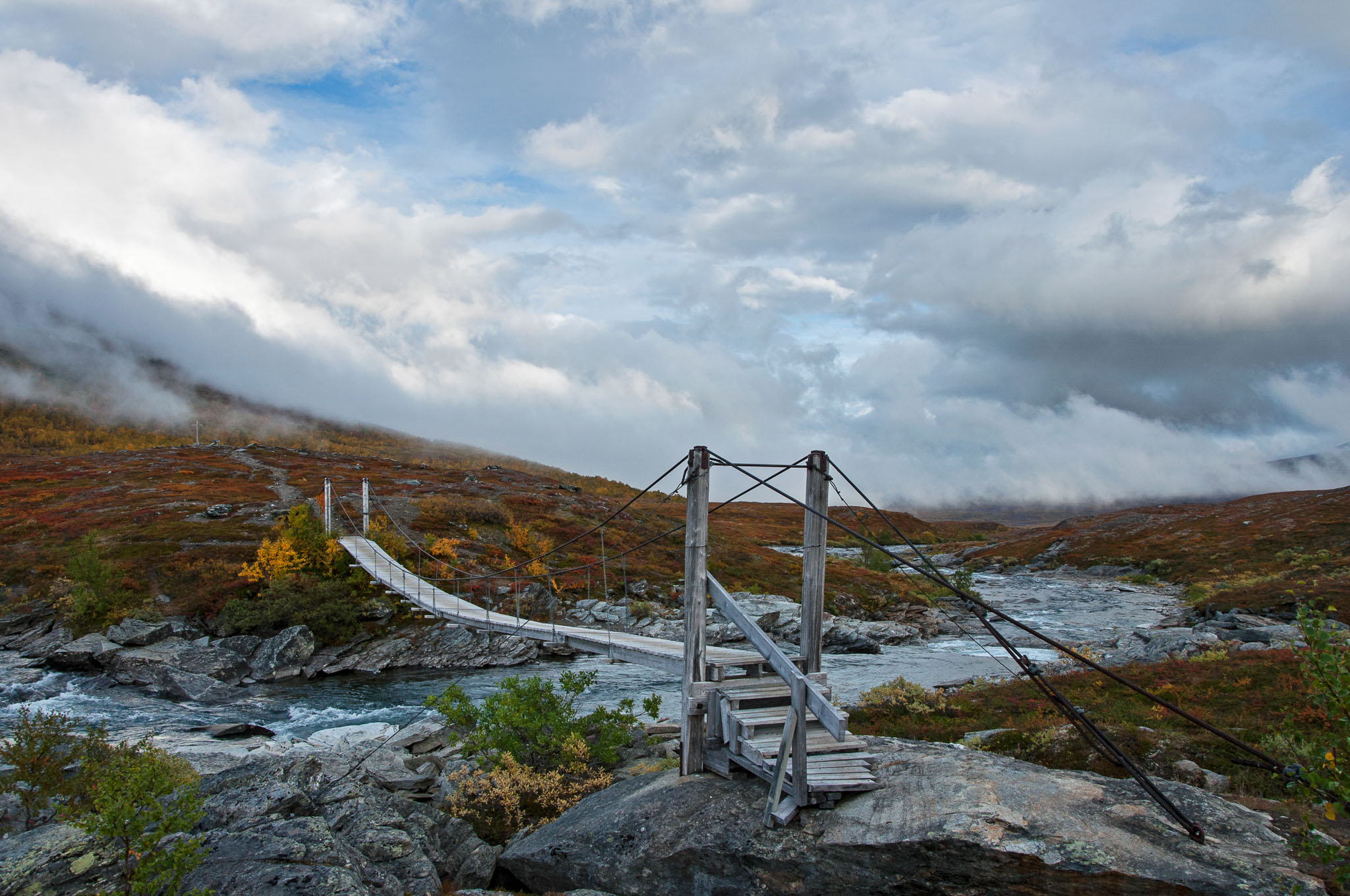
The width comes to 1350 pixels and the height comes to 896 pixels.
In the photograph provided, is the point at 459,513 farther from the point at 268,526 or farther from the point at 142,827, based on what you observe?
the point at 142,827

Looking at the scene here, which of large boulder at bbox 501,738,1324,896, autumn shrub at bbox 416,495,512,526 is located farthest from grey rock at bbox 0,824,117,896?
autumn shrub at bbox 416,495,512,526

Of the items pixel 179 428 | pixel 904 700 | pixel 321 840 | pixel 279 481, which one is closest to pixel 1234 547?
pixel 904 700

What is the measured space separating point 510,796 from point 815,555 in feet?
19.7

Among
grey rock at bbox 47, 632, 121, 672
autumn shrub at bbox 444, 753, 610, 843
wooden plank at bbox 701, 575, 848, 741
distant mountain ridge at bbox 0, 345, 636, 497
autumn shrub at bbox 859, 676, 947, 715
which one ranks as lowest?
grey rock at bbox 47, 632, 121, 672

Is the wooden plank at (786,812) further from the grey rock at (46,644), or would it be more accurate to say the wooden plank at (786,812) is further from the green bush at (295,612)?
the grey rock at (46,644)

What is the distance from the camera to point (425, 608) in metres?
22.9

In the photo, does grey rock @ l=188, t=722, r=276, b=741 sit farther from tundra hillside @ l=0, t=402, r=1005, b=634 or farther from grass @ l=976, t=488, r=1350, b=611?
grass @ l=976, t=488, r=1350, b=611

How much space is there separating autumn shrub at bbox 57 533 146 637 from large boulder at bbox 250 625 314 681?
5699 millimetres

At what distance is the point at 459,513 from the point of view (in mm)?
42031

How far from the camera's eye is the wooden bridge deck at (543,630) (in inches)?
434

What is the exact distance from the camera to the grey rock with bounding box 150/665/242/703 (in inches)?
820

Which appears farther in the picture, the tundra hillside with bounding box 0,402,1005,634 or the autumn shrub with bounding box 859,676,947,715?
the tundra hillside with bounding box 0,402,1005,634

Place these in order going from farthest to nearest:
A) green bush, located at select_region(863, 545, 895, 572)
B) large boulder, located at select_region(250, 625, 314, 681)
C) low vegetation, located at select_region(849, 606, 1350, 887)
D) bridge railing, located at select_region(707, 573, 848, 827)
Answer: green bush, located at select_region(863, 545, 895, 572) < large boulder, located at select_region(250, 625, 314, 681) < bridge railing, located at select_region(707, 573, 848, 827) < low vegetation, located at select_region(849, 606, 1350, 887)

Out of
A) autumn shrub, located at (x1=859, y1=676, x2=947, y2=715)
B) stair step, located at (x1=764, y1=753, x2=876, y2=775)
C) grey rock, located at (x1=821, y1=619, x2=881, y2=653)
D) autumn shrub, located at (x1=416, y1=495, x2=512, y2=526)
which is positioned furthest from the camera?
autumn shrub, located at (x1=416, y1=495, x2=512, y2=526)
